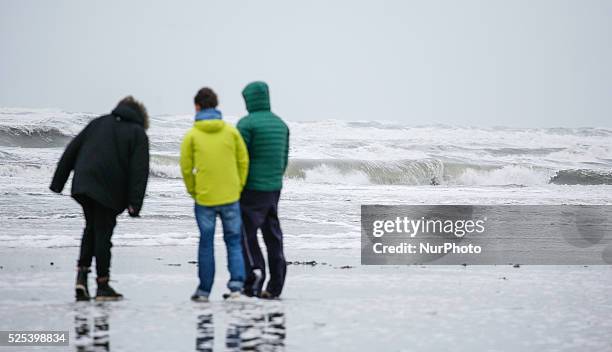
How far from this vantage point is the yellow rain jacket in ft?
24.6

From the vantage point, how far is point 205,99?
771cm

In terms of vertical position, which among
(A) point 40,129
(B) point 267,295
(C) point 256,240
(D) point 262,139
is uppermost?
(A) point 40,129

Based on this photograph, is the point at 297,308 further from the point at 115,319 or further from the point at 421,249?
the point at 421,249

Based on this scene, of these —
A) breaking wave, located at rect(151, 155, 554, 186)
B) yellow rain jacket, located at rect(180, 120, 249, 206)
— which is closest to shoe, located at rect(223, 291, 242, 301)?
yellow rain jacket, located at rect(180, 120, 249, 206)

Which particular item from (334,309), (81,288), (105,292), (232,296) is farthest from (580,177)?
(81,288)

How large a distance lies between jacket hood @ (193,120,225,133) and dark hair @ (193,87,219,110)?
0.19 meters

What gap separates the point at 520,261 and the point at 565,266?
560 mm

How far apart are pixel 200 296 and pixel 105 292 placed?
2.40 feet

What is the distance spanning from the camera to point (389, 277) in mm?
9148

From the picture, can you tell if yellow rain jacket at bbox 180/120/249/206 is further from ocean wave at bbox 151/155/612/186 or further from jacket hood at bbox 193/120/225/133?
ocean wave at bbox 151/155/612/186

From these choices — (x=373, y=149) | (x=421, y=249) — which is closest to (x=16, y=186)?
(x=421, y=249)

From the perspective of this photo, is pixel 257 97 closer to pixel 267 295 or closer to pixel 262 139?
pixel 262 139

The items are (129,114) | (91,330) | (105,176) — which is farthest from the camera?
(129,114)

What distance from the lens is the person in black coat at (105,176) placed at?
743 centimetres
